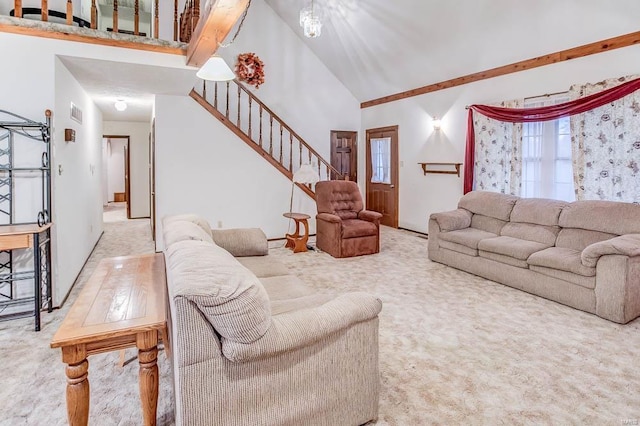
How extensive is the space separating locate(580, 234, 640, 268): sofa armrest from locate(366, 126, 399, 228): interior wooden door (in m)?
4.71

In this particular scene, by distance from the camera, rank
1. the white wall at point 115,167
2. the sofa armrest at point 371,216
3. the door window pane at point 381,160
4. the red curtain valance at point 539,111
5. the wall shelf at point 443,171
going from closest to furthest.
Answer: the red curtain valance at point 539,111
the sofa armrest at point 371,216
the wall shelf at point 443,171
the door window pane at point 381,160
the white wall at point 115,167

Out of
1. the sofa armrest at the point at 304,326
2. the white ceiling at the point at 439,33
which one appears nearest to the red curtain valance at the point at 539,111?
the white ceiling at the point at 439,33

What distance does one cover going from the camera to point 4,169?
123 inches

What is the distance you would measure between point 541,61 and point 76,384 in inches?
229

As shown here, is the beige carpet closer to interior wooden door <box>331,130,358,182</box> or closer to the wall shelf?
the wall shelf

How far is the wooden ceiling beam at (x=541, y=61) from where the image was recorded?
417cm

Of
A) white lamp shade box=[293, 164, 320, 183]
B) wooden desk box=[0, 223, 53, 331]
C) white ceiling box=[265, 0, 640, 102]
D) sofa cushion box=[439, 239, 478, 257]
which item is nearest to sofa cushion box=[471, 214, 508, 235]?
Answer: sofa cushion box=[439, 239, 478, 257]

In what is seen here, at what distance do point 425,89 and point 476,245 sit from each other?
11.8 feet

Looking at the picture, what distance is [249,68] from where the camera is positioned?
5.92 metres

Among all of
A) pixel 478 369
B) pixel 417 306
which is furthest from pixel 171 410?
pixel 417 306

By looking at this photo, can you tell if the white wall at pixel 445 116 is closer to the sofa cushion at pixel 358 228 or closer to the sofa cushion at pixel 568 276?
the sofa cushion at pixel 358 228

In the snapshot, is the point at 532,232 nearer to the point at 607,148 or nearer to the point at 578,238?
the point at 578,238

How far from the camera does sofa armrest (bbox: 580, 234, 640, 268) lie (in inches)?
124

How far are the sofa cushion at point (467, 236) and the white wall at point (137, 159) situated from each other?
7.33 meters
